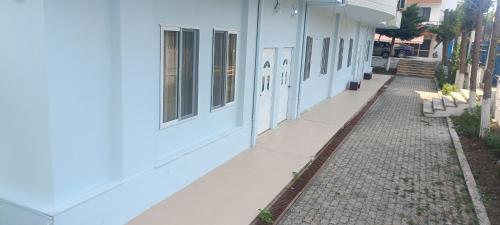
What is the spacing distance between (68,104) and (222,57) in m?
3.69

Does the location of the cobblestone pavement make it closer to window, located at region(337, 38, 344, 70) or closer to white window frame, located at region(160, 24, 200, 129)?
white window frame, located at region(160, 24, 200, 129)

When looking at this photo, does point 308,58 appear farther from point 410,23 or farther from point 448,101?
point 410,23

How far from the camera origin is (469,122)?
12789mm

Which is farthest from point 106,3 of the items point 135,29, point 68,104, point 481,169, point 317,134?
point 481,169

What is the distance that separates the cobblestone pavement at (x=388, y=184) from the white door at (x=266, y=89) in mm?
2006

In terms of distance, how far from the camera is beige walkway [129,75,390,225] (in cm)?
576

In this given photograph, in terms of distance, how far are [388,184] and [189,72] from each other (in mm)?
4216

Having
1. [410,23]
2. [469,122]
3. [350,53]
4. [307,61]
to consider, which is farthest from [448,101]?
[410,23]

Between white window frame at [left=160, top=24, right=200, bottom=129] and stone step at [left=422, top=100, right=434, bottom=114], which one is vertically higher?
white window frame at [left=160, top=24, right=200, bottom=129]

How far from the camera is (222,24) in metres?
7.48

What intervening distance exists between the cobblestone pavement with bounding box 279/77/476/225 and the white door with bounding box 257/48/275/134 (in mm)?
2006

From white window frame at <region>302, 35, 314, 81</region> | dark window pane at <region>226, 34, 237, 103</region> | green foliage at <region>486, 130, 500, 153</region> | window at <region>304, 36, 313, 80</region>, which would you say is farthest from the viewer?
window at <region>304, 36, 313, 80</region>

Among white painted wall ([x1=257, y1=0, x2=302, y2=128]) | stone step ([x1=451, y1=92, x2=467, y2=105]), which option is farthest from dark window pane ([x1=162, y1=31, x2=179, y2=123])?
stone step ([x1=451, y1=92, x2=467, y2=105])

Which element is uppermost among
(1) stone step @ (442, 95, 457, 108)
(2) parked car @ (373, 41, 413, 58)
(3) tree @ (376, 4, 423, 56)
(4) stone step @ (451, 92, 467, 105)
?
(3) tree @ (376, 4, 423, 56)
